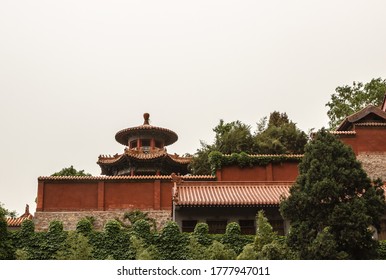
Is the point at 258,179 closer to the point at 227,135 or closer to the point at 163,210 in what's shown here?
the point at 163,210

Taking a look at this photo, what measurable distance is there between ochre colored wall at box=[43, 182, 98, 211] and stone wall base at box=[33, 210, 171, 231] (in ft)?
0.90

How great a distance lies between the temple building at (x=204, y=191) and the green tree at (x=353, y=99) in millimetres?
9186

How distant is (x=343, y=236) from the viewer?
1361cm

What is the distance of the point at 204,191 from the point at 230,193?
1.06 meters

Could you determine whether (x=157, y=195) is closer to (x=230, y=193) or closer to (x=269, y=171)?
(x=230, y=193)

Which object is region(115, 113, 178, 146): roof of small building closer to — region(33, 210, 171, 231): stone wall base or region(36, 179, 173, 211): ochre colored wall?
region(36, 179, 173, 211): ochre colored wall

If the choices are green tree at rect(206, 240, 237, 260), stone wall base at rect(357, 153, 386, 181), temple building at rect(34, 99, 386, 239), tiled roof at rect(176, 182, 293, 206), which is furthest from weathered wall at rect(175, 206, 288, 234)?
stone wall base at rect(357, 153, 386, 181)

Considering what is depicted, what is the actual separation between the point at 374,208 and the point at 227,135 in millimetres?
18361

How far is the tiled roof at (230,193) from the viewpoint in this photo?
67.8ft

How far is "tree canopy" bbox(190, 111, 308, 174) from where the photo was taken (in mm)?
31422

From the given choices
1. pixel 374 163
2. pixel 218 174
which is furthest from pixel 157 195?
pixel 374 163

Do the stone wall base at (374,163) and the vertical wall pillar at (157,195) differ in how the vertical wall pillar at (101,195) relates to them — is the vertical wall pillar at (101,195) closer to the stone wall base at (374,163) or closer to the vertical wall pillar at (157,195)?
the vertical wall pillar at (157,195)

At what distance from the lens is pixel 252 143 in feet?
106
